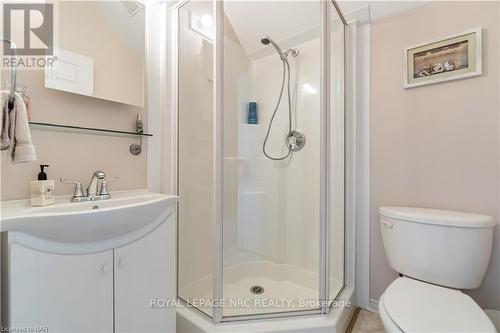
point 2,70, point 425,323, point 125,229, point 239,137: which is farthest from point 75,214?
point 425,323

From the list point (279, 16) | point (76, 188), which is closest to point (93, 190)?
point (76, 188)

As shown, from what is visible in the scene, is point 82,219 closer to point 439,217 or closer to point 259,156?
point 259,156

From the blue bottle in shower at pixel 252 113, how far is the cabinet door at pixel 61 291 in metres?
1.25

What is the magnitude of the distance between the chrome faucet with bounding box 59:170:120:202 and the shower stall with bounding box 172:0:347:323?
0.39m

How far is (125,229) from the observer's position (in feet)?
3.06

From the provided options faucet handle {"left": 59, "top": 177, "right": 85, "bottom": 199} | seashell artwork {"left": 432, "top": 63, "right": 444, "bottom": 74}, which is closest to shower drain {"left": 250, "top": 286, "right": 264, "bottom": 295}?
faucet handle {"left": 59, "top": 177, "right": 85, "bottom": 199}

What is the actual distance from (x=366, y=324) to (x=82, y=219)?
159cm

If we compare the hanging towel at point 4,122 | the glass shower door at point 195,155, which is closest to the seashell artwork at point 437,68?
the glass shower door at point 195,155

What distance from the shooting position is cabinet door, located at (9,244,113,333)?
0.71 m

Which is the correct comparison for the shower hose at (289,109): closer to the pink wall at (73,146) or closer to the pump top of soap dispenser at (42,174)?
the pink wall at (73,146)

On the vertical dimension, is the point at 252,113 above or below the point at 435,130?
above

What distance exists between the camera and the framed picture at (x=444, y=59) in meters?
1.24

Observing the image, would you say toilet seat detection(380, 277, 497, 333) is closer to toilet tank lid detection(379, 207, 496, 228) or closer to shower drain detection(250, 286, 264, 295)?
toilet tank lid detection(379, 207, 496, 228)

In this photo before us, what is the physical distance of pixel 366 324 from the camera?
56.7 inches
